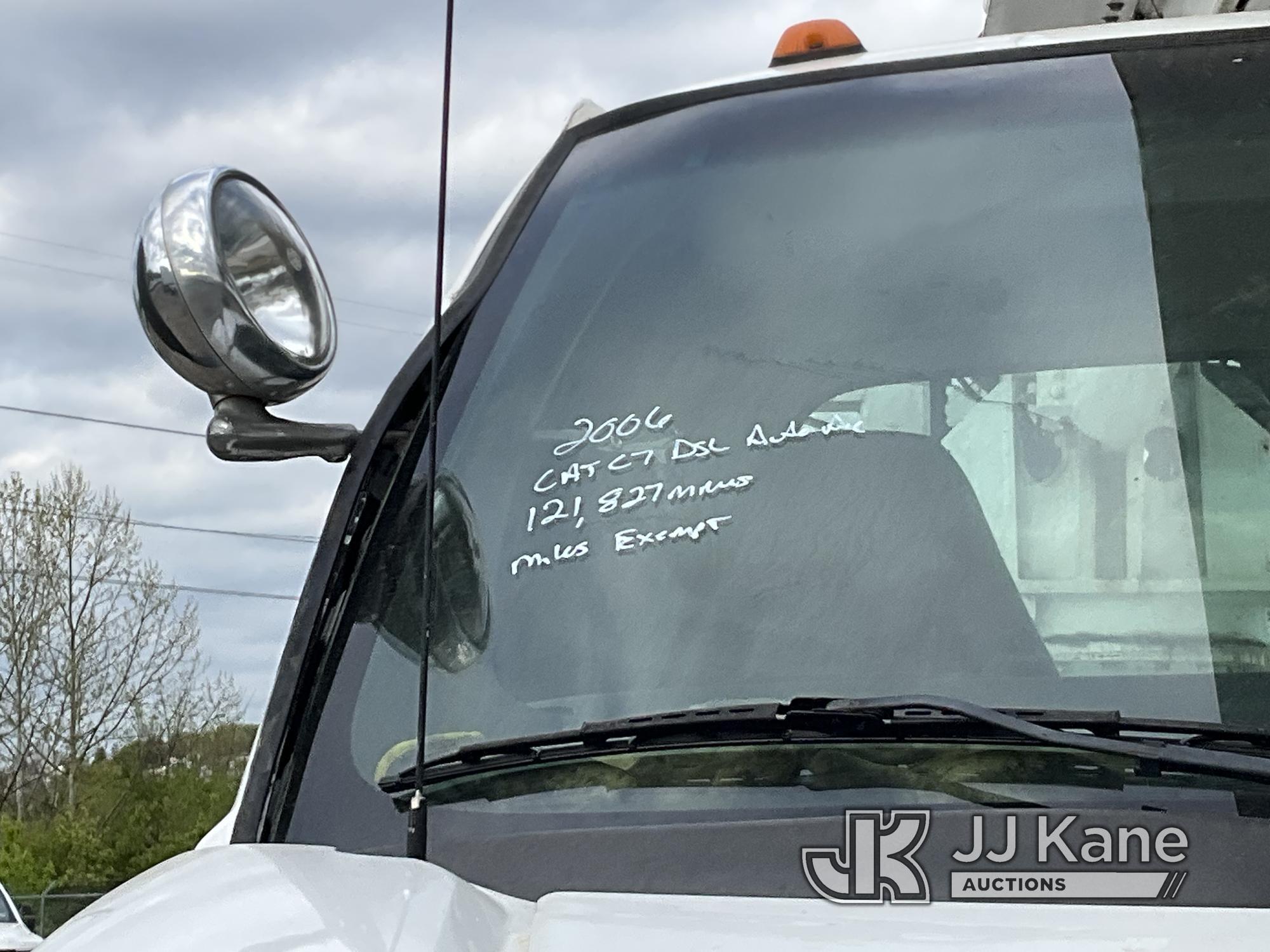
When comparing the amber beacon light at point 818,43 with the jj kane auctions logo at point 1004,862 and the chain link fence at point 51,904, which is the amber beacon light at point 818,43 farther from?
the chain link fence at point 51,904

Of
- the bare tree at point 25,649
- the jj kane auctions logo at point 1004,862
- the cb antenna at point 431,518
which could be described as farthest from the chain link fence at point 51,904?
the jj kane auctions logo at point 1004,862

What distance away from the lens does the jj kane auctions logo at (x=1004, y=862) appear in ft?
5.04

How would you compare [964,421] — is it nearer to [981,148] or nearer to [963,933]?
[981,148]

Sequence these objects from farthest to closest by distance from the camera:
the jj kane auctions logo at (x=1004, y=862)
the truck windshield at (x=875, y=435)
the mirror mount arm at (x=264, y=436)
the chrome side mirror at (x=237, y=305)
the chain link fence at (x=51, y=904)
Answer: the chain link fence at (x=51, y=904) < the mirror mount arm at (x=264, y=436) < the chrome side mirror at (x=237, y=305) < the truck windshield at (x=875, y=435) < the jj kane auctions logo at (x=1004, y=862)

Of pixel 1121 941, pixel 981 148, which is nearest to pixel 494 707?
pixel 1121 941

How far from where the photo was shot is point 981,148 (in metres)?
2.21

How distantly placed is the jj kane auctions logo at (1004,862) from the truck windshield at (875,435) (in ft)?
0.53

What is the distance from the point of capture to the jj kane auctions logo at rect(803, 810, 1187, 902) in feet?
5.04

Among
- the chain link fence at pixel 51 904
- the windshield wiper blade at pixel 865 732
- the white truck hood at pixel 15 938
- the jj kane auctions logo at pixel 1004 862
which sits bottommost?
the chain link fence at pixel 51 904

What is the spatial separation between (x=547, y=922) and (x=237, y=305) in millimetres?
812

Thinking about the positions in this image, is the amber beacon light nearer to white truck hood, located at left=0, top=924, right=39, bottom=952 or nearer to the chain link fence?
white truck hood, located at left=0, top=924, right=39, bottom=952

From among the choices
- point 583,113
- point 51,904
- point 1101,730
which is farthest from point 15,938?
point 1101,730

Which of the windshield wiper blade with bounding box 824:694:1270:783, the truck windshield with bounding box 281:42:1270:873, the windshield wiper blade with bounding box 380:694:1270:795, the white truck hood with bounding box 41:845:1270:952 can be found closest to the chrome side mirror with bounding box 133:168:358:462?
the truck windshield with bounding box 281:42:1270:873

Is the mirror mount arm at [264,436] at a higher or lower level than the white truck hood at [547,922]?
higher
